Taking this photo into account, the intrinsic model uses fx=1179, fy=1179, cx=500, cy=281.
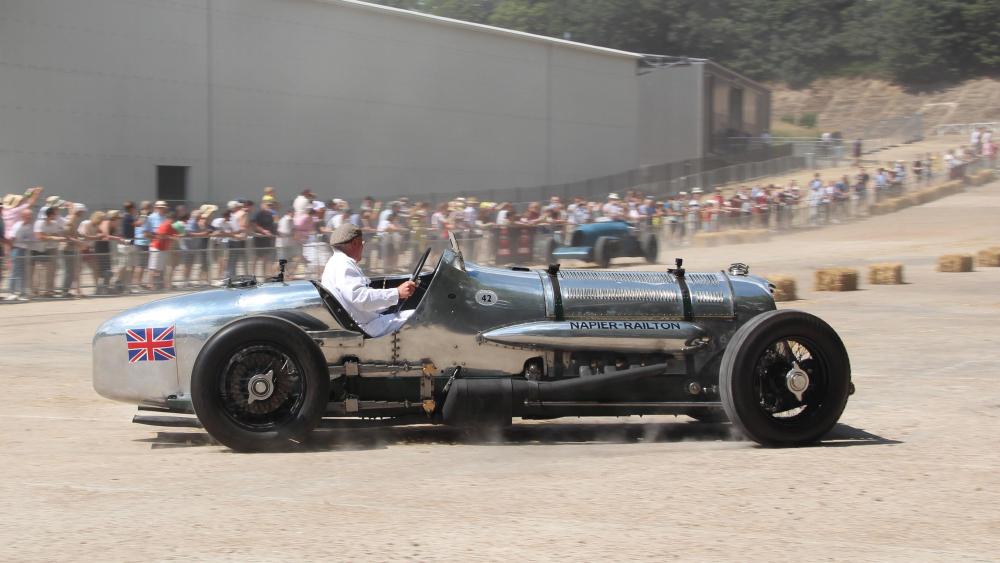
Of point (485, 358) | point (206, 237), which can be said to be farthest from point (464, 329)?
point (206, 237)

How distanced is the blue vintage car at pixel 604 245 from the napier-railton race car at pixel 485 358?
61.6ft

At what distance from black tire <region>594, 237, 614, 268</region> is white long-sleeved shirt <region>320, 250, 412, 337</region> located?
19.3 m

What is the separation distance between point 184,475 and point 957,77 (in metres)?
100

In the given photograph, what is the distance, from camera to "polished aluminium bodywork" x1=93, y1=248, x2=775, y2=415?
7.25m

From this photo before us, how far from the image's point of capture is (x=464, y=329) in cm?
738

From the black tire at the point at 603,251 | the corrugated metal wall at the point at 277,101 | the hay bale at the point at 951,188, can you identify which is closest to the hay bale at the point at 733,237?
the black tire at the point at 603,251

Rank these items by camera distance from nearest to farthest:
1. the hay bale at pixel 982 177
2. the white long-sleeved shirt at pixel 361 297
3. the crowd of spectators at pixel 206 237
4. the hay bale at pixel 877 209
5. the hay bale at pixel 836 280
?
the white long-sleeved shirt at pixel 361 297, the crowd of spectators at pixel 206 237, the hay bale at pixel 836 280, the hay bale at pixel 877 209, the hay bale at pixel 982 177

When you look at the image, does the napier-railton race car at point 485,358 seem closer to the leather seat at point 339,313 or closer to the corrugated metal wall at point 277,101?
the leather seat at point 339,313

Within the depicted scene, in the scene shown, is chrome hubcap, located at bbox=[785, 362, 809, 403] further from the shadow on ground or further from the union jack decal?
the union jack decal

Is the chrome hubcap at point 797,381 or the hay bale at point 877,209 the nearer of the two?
the chrome hubcap at point 797,381

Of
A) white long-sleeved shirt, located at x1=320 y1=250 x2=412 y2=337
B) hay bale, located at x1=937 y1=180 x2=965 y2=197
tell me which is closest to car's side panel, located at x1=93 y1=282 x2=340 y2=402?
white long-sleeved shirt, located at x1=320 y1=250 x2=412 y2=337

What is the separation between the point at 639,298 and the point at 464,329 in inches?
44.9

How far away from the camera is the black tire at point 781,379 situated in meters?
7.10

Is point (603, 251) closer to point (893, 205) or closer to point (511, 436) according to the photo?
point (511, 436)
